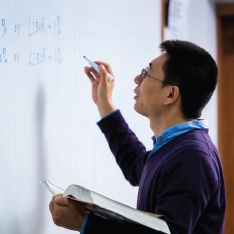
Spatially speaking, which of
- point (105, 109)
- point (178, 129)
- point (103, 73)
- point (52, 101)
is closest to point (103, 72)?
point (103, 73)

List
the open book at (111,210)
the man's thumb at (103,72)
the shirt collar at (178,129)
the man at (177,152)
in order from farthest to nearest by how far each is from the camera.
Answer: the man's thumb at (103,72)
the shirt collar at (178,129)
the man at (177,152)
the open book at (111,210)

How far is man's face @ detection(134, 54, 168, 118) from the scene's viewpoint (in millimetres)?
1470

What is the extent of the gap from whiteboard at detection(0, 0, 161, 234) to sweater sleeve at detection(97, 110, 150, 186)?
43mm

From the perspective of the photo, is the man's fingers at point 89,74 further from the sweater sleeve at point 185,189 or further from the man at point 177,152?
the sweater sleeve at point 185,189

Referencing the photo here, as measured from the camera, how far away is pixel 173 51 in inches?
57.3

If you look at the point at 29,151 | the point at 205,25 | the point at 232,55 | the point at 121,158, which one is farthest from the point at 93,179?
the point at 232,55

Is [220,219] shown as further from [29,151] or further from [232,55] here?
[232,55]

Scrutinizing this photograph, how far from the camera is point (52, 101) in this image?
1.46 meters

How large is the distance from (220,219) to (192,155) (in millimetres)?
212

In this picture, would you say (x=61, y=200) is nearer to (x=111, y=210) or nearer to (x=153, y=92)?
(x=111, y=210)

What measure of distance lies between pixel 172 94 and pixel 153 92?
0.06m

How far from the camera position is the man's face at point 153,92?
1470mm

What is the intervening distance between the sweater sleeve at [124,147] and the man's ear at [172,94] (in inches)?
10.8

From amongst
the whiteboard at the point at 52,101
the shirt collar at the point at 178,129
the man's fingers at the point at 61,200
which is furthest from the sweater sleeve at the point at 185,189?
the whiteboard at the point at 52,101
